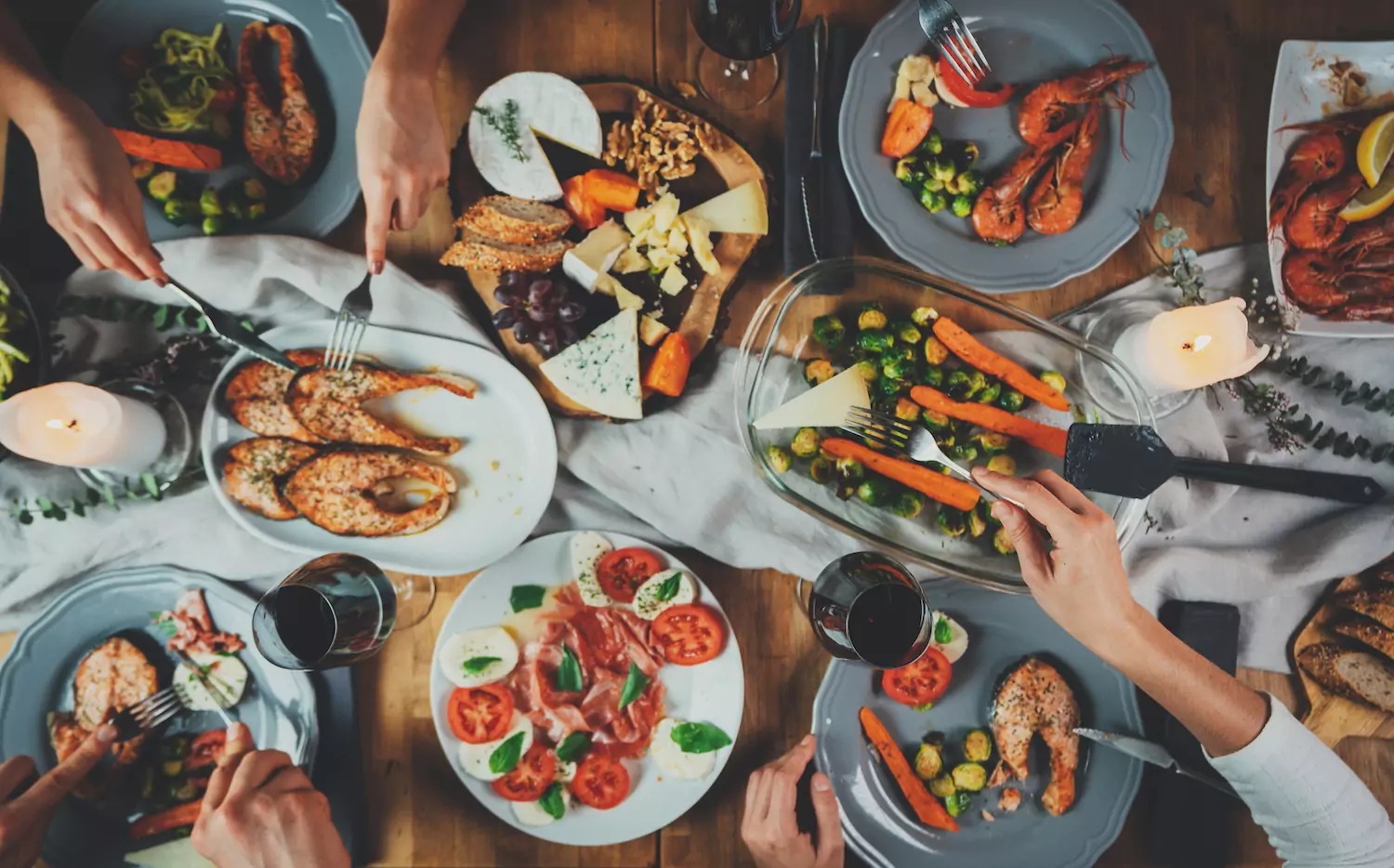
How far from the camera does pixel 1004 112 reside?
6.86ft

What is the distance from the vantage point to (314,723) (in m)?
2.00

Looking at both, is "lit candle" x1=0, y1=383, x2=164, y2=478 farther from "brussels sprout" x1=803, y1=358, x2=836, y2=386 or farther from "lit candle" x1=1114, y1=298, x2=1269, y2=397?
"lit candle" x1=1114, y1=298, x2=1269, y2=397

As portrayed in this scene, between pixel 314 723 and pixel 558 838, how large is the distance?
662mm

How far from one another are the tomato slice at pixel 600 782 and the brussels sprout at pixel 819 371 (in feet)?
3.51

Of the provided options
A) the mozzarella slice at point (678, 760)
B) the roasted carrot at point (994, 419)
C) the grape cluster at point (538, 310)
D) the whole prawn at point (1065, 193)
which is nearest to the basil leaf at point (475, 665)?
the mozzarella slice at point (678, 760)

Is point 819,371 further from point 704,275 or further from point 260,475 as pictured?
point 260,475

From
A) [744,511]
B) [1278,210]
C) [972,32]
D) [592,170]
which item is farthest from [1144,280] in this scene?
[592,170]

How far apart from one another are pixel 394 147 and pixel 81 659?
1.51m

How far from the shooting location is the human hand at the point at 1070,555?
5.41ft

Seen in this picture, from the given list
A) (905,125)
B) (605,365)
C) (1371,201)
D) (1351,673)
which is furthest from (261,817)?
(1371,201)

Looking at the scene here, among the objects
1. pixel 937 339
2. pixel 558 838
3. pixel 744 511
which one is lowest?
pixel 558 838

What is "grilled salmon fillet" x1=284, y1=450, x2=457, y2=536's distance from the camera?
1.99m

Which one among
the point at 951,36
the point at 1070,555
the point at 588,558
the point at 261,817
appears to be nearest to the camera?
the point at 1070,555

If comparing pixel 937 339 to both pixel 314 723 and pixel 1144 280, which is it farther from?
pixel 314 723
